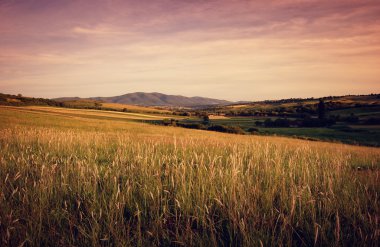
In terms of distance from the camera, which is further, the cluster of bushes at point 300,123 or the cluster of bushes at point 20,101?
the cluster of bushes at point 300,123

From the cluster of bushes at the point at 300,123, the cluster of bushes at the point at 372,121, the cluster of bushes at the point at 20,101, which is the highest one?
the cluster of bushes at the point at 20,101

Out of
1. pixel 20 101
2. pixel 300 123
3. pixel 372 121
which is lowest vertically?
pixel 300 123

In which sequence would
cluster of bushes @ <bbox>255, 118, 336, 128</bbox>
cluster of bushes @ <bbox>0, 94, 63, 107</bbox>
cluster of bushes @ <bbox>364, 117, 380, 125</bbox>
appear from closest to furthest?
cluster of bushes @ <bbox>0, 94, 63, 107</bbox>, cluster of bushes @ <bbox>364, 117, 380, 125</bbox>, cluster of bushes @ <bbox>255, 118, 336, 128</bbox>

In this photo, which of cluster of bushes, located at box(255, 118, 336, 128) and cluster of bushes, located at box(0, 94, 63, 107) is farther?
cluster of bushes, located at box(255, 118, 336, 128)

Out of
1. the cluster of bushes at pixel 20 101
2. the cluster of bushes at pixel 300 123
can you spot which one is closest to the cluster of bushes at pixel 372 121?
the cluster of bushes at pixel 300 123

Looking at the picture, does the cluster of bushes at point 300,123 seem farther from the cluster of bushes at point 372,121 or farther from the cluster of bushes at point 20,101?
the cluster of bushes at point 20,101

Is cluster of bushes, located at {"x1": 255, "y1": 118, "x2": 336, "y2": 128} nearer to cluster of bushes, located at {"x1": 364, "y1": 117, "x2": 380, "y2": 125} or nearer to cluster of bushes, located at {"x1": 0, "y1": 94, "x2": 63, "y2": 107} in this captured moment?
cluster of bushes, located at {"x1": 364, "y1": 117, "x2": 380, "y2": 125}

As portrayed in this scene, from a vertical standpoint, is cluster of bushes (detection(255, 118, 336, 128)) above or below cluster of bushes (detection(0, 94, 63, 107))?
below

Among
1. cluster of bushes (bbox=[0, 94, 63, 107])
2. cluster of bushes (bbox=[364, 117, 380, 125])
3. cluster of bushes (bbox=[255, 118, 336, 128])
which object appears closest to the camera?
cluster of bushes (bbox=[0, 94, 63, 107])

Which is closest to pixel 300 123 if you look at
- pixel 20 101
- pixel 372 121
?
pixel 372 121

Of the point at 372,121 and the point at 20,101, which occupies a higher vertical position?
the point at 20,101

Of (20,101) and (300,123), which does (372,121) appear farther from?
(20,101)

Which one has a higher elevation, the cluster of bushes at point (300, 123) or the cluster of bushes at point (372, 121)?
the cluster of bushes at point (372, 121)

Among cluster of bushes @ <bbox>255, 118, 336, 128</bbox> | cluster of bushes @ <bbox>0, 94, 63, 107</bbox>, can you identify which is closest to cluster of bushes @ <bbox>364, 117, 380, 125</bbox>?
cluster of bushes @ <bbox>255, 118, 336, 128</bbox>
